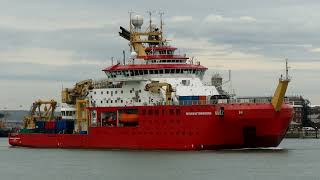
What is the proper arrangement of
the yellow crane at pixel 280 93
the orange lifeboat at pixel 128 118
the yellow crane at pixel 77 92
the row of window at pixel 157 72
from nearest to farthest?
the yellow crane at pixel 280 93
the orange lifeboat at pixel 128 118
the row of window at pixel 157 72
the yellow crane at pixel 77 92

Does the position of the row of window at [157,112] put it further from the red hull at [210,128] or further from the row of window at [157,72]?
the row of window at [157,72]

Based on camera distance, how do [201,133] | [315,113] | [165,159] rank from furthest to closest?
[315,113] → [201,133] → [165,159]

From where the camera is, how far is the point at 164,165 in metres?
50.1

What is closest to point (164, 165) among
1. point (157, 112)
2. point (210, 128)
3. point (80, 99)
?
point (210, 128)

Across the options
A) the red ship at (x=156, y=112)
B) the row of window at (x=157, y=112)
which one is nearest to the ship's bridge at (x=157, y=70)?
the red ship at (x=156, y=112)

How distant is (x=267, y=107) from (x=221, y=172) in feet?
39.0

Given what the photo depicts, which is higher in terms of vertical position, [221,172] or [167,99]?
[167,99]

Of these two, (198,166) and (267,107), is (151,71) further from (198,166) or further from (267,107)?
(198,166)

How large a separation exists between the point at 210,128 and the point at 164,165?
806 centimetres

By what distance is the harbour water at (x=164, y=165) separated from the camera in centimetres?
4491

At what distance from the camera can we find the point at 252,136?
57938mm

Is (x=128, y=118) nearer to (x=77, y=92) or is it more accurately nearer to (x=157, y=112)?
(x=157, y=112)

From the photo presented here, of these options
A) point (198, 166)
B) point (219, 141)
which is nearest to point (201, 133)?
point (219, 141)

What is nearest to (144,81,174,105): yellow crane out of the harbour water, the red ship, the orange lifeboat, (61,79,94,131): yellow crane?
the red ship
